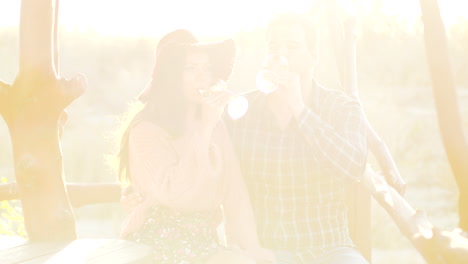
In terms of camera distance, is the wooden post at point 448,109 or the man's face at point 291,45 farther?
the wooden post at point 448,109

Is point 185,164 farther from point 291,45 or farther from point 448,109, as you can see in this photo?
point 448,109

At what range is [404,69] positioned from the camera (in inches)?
810

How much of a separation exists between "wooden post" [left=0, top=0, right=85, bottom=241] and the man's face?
0.76 m

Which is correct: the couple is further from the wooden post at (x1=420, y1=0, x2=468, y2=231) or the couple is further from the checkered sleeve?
the wooden post at (x1=420, y1=0, x2=468, y2=231)

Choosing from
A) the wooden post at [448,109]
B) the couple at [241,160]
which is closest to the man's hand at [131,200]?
the couple at [241,160]

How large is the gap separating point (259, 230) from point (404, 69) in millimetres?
18523

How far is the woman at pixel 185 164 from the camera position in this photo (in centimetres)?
252

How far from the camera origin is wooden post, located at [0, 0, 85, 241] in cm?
269

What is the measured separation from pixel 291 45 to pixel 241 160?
51cm

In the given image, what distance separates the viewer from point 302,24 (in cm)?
274

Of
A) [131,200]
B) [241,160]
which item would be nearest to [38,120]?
[131,200]

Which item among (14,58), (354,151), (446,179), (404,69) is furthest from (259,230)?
(14,58)

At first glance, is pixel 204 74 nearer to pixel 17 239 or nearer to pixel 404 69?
pixel 17 239

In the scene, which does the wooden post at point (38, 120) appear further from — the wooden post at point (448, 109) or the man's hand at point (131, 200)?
the wooden post at point (448, 109)
